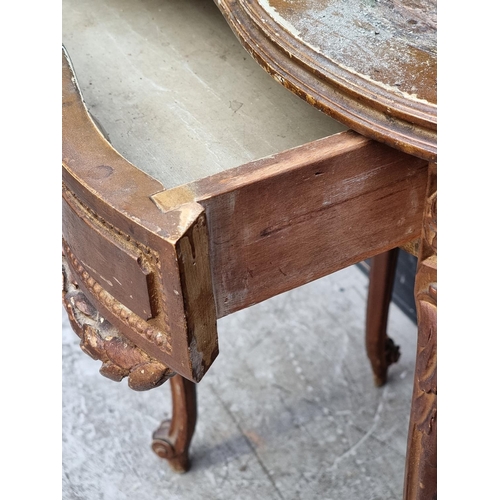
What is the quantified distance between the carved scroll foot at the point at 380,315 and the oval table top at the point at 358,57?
0.51 metres

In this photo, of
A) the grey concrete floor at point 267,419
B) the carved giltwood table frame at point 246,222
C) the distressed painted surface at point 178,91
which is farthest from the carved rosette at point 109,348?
the grey concrete floor at point 267,419

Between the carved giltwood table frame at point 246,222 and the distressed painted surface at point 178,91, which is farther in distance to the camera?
the distressed painted surface at point 178,91

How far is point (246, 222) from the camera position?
575 mm

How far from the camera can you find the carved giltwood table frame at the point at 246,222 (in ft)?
1.80

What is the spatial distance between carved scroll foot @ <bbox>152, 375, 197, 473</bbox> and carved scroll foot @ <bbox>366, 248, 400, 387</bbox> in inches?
12.4

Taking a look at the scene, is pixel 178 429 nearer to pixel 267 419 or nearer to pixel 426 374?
pixel 267 419

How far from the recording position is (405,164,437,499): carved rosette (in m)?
0.59

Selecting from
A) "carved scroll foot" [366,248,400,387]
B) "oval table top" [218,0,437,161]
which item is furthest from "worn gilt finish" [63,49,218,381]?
Result: "carved scroll foot" [366,248,400,387]

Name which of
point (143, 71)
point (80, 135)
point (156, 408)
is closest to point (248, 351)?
point (156, 408)

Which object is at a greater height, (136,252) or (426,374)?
(136,252)

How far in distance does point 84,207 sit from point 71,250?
0.08 meters

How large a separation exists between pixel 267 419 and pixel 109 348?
0.62 m

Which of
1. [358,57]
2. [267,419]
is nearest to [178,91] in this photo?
[358,57]

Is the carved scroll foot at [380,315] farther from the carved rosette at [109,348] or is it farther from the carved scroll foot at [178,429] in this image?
the carved rosette at [109,348]
